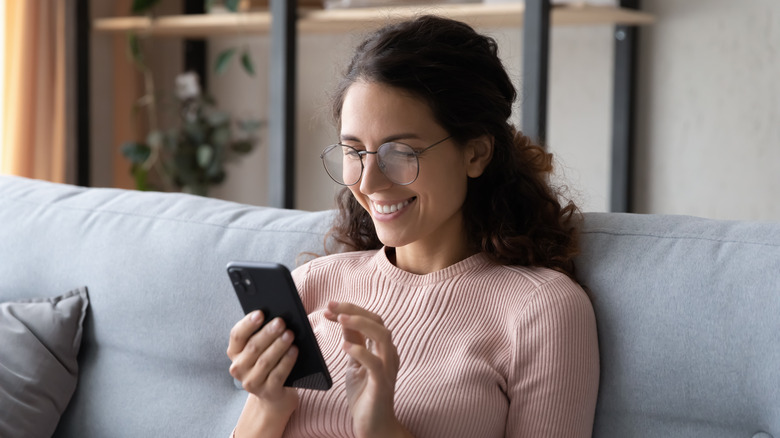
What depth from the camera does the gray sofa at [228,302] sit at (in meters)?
1.04

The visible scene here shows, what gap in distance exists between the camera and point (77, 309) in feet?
5.23

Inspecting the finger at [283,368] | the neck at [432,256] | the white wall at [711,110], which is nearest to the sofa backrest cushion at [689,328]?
the neck at [432,256]

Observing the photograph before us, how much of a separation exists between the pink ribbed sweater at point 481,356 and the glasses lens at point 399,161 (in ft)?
0.54

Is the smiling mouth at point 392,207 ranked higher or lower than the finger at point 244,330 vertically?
higher

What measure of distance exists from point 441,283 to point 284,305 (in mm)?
281

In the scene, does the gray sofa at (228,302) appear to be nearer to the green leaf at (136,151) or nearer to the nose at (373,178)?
the nose at (373,178)

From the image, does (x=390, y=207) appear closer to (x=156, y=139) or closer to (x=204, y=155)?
(x=204, y=155)

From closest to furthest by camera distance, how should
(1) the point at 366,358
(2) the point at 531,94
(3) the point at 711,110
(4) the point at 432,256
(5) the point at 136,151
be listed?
(1) the point at 366,358 → (4) the point at 432,256 → (2) the point at 531,94 → (3) the point at 711,110 → (5) the point at 136,151

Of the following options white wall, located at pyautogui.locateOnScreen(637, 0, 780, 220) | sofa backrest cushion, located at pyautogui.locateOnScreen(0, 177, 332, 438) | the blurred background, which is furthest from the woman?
white wall, located at pyautogui.locateOnScreen(637, 0, 780, 220)

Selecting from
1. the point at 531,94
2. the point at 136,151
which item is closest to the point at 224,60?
the point at 136,151

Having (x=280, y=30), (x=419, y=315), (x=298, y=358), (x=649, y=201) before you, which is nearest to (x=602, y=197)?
(x=649, y=201)

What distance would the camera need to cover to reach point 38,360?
4.94 feet

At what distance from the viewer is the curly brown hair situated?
1139mm

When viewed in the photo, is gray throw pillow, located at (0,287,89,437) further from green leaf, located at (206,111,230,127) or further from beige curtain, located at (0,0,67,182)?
green leaf, located at (206,111,230,127)
